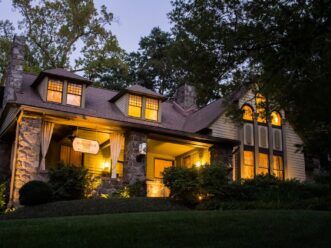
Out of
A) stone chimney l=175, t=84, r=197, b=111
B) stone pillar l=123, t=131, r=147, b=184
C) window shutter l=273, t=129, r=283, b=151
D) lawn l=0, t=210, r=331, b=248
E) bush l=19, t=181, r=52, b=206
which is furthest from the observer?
stone chimney l=175, t=84, r=197, b=111

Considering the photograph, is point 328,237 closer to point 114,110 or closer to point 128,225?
point 128,225

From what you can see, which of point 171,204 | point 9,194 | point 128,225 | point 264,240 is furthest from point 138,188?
point 264,240

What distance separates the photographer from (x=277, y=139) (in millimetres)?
24109

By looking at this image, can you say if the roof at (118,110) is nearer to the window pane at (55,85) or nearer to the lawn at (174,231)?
the window pane at (55,85)

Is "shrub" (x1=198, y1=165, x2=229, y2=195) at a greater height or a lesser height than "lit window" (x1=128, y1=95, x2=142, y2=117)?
lesser

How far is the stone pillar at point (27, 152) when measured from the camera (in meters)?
16.0

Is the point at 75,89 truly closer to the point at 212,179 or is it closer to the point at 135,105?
the point at 135,105

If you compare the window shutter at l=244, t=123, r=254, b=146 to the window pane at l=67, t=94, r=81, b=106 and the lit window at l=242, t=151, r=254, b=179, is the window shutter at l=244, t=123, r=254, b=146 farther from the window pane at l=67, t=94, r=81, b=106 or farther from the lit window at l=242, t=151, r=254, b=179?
the window pane at l=67, t=94, r=81, b=106

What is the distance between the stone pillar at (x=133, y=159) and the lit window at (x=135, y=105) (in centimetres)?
225

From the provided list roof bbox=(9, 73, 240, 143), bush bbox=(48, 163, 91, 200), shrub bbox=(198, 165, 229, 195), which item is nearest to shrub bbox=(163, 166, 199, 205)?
shrub bbox=(198, 165, 229, 195)

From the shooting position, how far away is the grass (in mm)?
12930

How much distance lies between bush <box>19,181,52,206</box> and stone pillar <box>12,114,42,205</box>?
4.88 ft

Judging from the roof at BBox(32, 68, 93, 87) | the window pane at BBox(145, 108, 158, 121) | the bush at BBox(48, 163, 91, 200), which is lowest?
the bush at BBox(48, 163, 91, 200)

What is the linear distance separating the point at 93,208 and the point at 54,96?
7.65m
